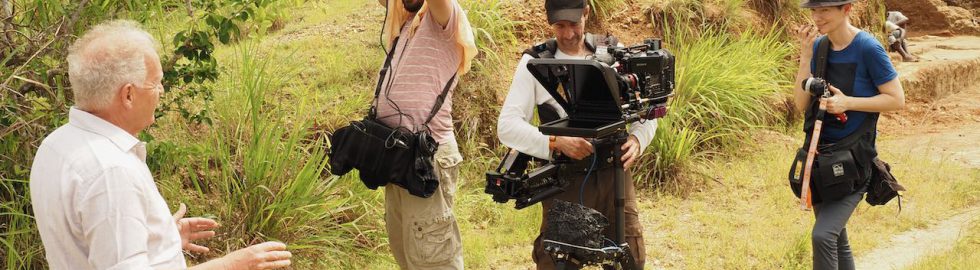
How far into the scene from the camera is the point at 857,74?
4.18m

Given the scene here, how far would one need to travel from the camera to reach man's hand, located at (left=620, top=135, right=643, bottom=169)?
12.6 ft

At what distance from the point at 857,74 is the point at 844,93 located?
92 millimetres

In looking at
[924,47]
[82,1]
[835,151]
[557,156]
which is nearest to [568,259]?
[557,156]

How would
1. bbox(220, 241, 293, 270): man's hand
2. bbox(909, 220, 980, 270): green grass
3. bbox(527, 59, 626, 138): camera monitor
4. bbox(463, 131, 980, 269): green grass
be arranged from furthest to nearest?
bbox(463, 131, 980, 269): green grass → bbox(909, 220, 980, 270): green grass → bbox(527, 59, 626, 138): camera monitor → bbox(220, 241, 293, 270): man's hand

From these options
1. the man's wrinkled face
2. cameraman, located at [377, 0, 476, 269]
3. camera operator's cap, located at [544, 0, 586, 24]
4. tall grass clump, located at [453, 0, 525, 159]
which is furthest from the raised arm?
tall grass clump, located at [453, 0, 525, 159]

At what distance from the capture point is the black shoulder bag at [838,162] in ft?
13.4

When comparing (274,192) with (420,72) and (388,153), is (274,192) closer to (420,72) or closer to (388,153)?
(388,153)

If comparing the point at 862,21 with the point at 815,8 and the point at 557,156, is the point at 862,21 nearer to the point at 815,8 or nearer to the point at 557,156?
the point at 815,8

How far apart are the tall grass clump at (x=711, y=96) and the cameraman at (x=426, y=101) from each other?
3.33m

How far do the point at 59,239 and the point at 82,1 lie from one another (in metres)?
2.21

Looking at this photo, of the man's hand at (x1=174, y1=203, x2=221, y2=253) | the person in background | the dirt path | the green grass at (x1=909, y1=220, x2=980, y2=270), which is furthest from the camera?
the person in background

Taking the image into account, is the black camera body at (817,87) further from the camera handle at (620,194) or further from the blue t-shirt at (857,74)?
the camera handle at (620,194)

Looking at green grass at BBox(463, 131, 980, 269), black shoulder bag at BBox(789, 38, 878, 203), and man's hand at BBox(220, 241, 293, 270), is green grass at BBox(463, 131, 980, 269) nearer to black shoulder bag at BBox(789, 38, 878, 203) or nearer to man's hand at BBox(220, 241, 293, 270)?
black shoulder bag at BBox(789, 38, 878, 203)

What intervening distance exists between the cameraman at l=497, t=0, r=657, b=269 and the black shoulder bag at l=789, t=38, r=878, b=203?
27.0 inches
